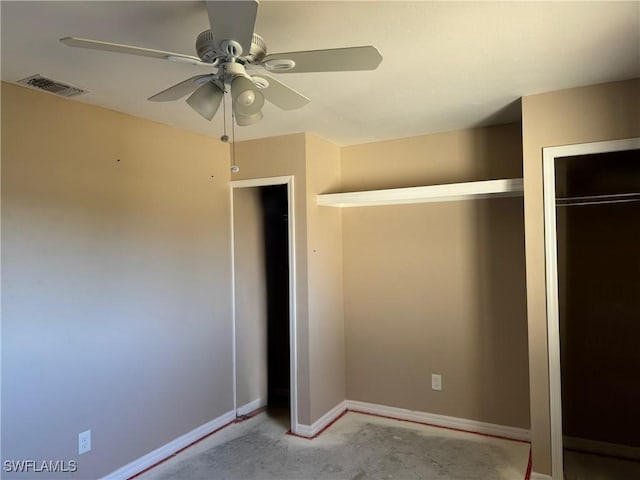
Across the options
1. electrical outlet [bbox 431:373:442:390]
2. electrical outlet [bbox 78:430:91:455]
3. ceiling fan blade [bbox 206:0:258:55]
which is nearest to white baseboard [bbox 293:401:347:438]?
electrical outlet [bbox 431:373:442:390]

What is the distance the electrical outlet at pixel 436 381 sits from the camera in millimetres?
3571

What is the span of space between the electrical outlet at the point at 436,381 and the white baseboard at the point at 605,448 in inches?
39.4

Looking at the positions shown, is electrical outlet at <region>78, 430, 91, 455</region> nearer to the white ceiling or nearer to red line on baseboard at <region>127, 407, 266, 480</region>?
red line on baseboard at <region>127, 407, 266, 480</region>

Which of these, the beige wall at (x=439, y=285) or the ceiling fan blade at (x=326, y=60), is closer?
the ceiling fan blade at (x=326, y=60)

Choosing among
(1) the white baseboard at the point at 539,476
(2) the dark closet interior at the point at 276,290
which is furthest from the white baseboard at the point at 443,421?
(2) the dark closet interior at the point at 276,290

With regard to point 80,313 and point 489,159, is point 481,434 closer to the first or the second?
point 489,159

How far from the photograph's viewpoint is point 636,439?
9.55 feet

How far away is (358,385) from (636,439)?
2053 mm

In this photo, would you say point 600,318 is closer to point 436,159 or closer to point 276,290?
point 436,159

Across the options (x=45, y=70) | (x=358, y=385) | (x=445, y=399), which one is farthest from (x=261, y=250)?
(x=45, y=70)

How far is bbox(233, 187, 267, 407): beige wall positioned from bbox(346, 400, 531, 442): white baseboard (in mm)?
909

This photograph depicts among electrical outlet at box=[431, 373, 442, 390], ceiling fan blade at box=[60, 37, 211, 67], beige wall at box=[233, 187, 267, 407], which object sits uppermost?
ceiling fan blade at box=[60, 37, 211, 67]

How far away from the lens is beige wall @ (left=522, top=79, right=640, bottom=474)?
8.30 ft

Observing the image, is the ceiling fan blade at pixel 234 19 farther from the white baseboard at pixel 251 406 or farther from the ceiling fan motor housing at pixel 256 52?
the white baseboard at pixel 251 406
